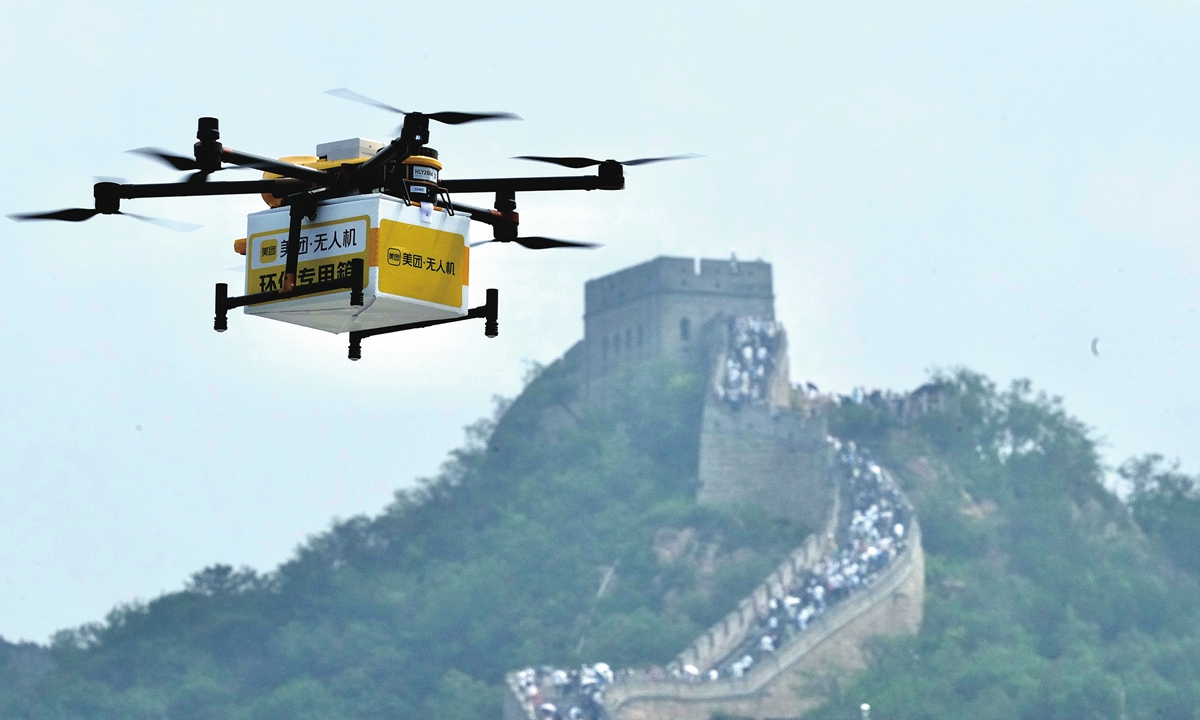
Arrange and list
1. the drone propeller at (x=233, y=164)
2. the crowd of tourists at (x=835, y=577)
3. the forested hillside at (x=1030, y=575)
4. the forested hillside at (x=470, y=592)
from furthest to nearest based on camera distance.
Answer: the forested hillside at (x=470, y=592) → the forested hillside at (x=1030, y=575) → the crowd of tourists at (x=835, y=577) → the drone propeller at (x=233, y=164)

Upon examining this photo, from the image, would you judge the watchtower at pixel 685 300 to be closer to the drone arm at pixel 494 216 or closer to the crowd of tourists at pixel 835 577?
the crowd of tourists at pixel 835 577

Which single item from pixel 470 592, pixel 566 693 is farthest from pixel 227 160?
pixel 470 592

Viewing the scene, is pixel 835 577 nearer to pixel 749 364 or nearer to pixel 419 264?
pixel 749 364

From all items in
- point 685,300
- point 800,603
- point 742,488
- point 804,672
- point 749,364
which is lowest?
point 804,672

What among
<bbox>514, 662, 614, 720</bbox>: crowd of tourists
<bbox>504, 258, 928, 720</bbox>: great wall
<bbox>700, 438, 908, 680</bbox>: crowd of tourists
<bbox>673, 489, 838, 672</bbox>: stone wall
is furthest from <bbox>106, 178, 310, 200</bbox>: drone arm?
<bbox>673, 489, 838, 672</bbox>: stone wall

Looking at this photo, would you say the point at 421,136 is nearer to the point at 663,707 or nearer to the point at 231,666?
the point at 663,707

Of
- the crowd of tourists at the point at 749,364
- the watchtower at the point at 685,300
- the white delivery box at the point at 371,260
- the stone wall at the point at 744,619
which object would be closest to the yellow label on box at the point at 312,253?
the white delivery box at the point at 371,260
